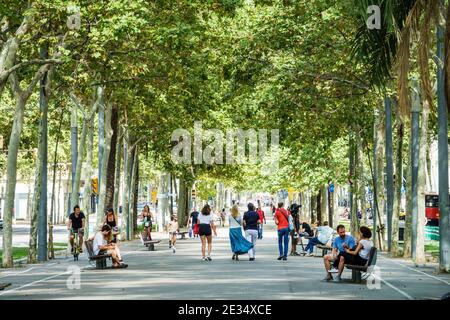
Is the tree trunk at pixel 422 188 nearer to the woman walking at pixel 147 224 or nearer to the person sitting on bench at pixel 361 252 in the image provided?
the person sitting on bench at pixel 361 252

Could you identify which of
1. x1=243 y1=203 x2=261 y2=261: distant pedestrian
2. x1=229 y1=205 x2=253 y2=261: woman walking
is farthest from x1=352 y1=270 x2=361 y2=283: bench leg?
x1=243 y1=203 x2=261 y2=261: distant pedestrian

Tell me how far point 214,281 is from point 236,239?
10.8 meters

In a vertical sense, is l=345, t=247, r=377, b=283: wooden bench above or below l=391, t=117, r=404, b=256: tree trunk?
below

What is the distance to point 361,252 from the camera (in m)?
23.1

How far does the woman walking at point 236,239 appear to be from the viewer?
1314 inches

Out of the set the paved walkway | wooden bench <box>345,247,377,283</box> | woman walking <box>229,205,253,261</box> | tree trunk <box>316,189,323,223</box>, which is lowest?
the paved walkway

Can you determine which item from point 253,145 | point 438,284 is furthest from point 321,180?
point 438,284

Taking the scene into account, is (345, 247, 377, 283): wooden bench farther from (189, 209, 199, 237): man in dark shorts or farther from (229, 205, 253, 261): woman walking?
(189, 209, 199, 237): man in dark shorts

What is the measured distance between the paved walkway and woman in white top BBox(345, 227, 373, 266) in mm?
642

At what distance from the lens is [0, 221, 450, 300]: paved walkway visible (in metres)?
19.3

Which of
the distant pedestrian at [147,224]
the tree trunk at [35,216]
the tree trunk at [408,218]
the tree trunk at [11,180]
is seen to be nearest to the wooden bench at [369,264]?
the tree trunk at [11,180]

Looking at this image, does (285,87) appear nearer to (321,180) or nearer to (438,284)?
(438,284)

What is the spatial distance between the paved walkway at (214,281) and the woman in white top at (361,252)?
64 cm

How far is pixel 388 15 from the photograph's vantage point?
53.2 ft
